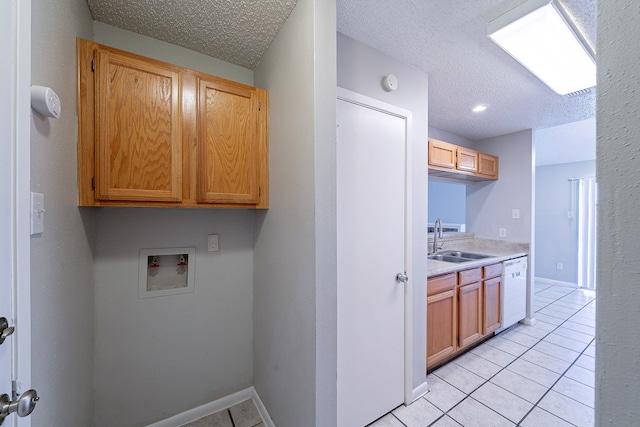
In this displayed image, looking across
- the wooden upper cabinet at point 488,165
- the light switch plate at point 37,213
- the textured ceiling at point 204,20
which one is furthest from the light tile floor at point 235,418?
the wooden upper cabinet at point 488,165

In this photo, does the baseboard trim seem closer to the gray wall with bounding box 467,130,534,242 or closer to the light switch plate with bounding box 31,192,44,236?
the light switch plate with bounding box 31,192,44,236

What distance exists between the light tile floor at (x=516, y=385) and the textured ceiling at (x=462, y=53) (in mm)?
2514

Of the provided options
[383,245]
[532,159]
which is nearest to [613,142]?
[383,245]

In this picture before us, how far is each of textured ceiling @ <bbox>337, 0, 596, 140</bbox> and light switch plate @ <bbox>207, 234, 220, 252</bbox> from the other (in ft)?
5.21

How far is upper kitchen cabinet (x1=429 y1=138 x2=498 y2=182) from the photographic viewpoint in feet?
7.97

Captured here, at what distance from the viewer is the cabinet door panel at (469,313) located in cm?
224

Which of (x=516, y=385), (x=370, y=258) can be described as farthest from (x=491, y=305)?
(x=370, y=258)

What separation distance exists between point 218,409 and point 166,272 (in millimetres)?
1032

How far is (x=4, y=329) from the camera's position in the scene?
0.57m

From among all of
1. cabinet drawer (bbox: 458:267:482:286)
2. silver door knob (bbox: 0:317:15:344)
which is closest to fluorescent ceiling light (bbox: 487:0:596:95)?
cabinet drawer (bbox: 458:267:482:286)

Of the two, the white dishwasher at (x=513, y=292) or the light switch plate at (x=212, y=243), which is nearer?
the light switch plate at (x=212, y=243)

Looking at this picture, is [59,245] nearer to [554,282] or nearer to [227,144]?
[227,144]

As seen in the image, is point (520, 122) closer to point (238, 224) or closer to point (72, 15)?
point (238, 224)

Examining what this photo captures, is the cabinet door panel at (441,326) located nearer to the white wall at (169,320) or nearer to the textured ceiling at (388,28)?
the white wall at (169,320)
